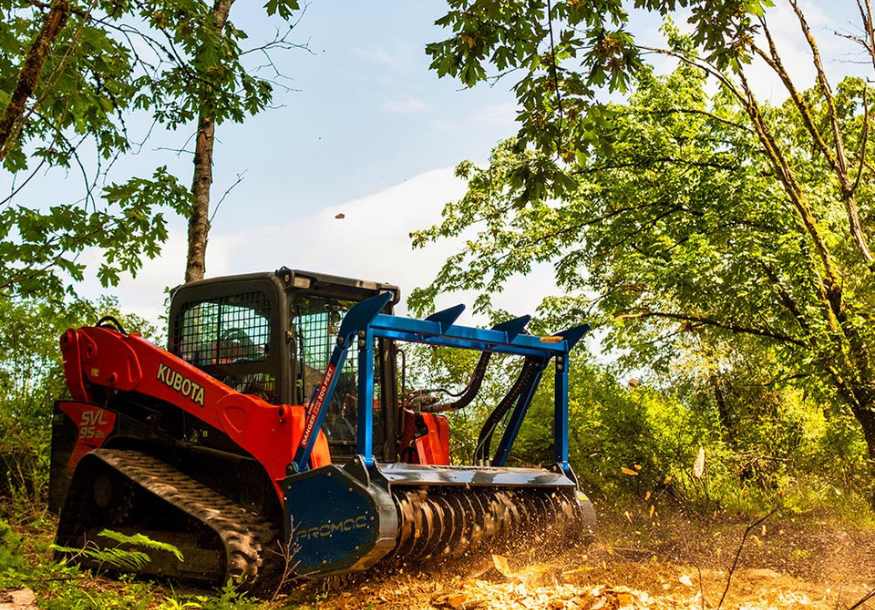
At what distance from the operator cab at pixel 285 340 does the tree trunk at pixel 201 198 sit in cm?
326

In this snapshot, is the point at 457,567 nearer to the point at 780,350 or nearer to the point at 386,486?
the point at 386,486

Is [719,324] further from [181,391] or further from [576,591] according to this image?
[181,391]

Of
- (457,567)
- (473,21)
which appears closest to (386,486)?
(457,567)

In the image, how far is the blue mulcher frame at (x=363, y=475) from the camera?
227 inches

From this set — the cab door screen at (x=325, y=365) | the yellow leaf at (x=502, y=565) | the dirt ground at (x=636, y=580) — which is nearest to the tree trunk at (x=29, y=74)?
the cab door screen at (x=325, y=365)

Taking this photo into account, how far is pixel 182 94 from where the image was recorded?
8.88 metres

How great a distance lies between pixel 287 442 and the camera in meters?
6.27

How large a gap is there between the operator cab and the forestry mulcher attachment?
13 mm

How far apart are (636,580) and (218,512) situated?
9.64 ft

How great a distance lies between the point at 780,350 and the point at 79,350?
25.8ft

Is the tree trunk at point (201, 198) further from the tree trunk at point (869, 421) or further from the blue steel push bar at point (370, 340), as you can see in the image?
the tree trunk at point (869, 421)

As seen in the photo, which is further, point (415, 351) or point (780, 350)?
point (415, 351)

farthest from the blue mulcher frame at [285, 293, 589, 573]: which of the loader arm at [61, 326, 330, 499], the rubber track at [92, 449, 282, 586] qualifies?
the rubber track at [92, 449, 282, 586]

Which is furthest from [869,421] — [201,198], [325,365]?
[201,198]
